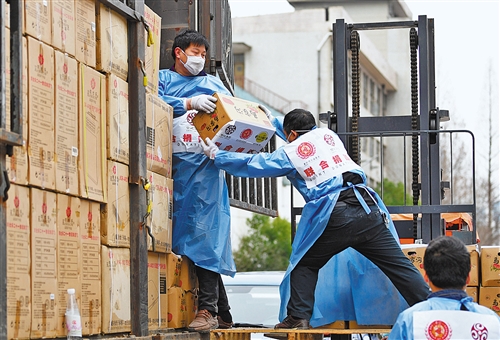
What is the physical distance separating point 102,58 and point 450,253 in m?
2.24

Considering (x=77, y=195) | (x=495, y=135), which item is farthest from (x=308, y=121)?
(x=495, y=135)

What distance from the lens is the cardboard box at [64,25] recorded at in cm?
461

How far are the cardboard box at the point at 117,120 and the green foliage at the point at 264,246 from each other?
27141 millimetres

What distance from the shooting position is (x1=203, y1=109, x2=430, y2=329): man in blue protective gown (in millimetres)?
→ 6086

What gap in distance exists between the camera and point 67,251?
460cm

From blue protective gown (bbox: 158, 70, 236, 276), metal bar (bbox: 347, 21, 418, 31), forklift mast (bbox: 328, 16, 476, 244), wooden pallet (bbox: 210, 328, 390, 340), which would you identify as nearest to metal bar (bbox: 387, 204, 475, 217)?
forklift mast (bbox: 328, 16, 476, 244)

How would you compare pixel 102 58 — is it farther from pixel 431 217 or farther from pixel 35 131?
pixel 431 217

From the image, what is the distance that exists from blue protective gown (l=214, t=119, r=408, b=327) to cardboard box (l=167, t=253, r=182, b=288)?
67 cm

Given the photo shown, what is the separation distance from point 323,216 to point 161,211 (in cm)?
105

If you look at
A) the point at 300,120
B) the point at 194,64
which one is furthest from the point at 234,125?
the point at 194,64

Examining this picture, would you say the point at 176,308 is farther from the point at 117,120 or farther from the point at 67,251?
the point at 67,251

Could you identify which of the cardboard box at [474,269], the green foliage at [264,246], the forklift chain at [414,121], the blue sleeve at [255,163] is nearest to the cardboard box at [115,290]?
the blue sleeve at [255,163]

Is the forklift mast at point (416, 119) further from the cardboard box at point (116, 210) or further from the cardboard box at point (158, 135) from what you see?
the cardboard box at point (116, 210)

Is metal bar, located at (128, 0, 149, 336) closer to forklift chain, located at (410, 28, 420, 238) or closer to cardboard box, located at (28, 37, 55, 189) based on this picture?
cardboard box, located at (28, 37, 55, 189)
